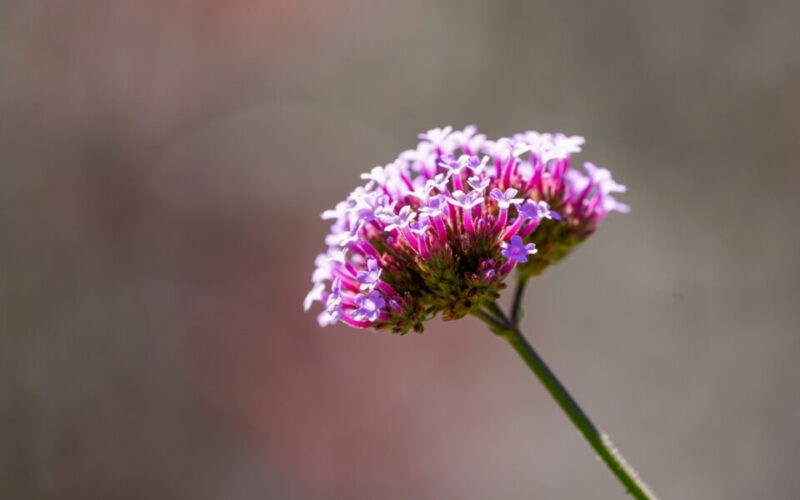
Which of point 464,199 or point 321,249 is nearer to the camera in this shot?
point 464,199

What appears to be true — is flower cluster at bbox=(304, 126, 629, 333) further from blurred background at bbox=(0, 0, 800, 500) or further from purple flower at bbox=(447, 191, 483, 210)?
blurred background at bbox=(0, 0, 800, 500)

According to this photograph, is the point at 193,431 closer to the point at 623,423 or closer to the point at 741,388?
the point at 623,423

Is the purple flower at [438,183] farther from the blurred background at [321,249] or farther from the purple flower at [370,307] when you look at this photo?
the blurred background at [321,249]

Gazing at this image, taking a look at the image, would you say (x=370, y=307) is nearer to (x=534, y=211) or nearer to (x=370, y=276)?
(x=370, y=276)

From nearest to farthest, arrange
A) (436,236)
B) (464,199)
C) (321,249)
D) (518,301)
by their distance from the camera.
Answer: (464,199)
(436,236)
(518,301)
(321,249)

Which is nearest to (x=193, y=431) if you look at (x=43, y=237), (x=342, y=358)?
(x=342, y=358)

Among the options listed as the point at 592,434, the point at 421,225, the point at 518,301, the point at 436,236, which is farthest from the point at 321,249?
the point at 592,434

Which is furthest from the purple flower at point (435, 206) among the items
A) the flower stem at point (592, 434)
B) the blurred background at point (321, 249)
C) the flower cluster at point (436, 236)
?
the blurred background at point (321, 249)
